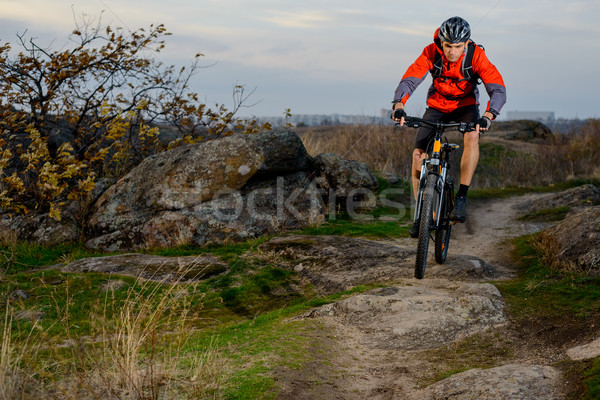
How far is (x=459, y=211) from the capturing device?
22.2 ft

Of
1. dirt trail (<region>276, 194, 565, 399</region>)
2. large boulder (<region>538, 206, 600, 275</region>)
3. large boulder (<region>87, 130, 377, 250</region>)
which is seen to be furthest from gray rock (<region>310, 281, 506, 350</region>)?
large boulder (<region>87, 130, 377, 250</region>)

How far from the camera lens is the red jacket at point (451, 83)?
6.20 m

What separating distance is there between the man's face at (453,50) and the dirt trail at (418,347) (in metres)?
2.43

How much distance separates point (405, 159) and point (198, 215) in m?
10.9

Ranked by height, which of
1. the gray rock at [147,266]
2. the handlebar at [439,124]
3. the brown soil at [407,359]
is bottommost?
the gray rock at [147,266]

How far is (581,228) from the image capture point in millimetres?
6449

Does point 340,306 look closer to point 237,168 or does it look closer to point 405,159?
point 237,168

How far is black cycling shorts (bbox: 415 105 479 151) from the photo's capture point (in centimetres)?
656

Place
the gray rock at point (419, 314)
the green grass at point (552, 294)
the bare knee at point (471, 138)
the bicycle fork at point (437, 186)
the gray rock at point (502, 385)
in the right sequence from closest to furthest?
the gray rock at point (502, 385) < the gray rock at point (419, 314) < the green grass at point (552, 294) < the bicycle fork at point (437, 186) < the bare knee at point (471, 138)

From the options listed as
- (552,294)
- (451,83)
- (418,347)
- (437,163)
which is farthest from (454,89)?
(418,347)

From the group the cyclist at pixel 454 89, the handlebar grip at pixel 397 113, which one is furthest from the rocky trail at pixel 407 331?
the handlebar grip at pixel 397 113

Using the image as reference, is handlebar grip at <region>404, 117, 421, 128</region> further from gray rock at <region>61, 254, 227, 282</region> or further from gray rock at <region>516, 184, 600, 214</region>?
A: gray rock at <region>516, 184, 600, 214</region>

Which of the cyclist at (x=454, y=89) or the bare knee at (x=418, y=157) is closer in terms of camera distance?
the cyclist at (x=454, y=89)

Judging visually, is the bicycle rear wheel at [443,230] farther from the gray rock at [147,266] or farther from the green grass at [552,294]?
the gray rock at [147,266]
